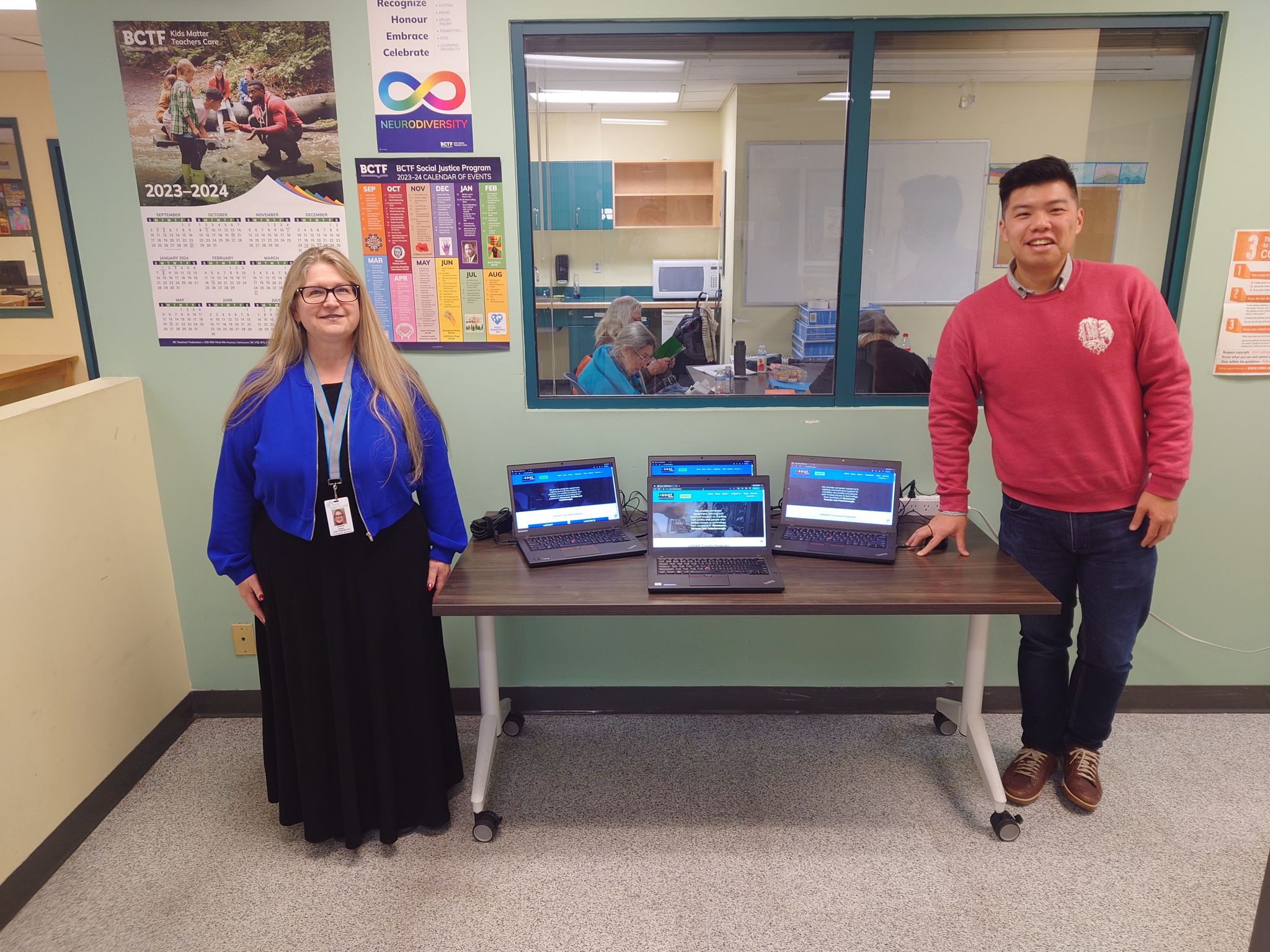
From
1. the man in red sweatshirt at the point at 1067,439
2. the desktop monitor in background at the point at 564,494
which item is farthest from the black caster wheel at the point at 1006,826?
the desktop monitor in background at the point at 564,494

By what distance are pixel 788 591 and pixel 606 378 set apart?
104cm

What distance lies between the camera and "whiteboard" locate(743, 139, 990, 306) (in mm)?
2617

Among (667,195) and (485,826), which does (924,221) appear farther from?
(485,826)

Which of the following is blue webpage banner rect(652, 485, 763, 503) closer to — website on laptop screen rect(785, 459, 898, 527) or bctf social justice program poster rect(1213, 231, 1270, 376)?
website on laptop screen rect(785, 459, 898, 527)

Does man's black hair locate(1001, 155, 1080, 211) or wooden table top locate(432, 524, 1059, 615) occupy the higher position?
man's black hair locate(1001, 155, 1080, 211)

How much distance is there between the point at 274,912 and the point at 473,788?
0.55 meters

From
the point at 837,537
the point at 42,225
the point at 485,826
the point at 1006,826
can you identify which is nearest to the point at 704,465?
the point at 837,537

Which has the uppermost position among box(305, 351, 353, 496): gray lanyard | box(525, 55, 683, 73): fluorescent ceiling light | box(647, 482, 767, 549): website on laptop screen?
box(525, 55, 683, 73): fluorescent ceiling light

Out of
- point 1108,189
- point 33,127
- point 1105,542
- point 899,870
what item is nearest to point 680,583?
point 899,870

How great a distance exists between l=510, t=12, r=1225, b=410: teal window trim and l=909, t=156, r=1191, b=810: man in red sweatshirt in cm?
42

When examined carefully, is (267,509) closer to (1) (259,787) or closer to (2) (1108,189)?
(1) (259,787)

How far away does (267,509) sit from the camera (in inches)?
78.0

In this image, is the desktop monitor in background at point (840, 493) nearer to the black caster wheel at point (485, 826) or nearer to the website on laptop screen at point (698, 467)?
the website on laptop screen at point (698, 467)

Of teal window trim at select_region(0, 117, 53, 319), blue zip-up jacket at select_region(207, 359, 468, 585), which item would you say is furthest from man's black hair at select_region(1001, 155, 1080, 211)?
teal window trim at select_region(0, 117, 53, 319)
